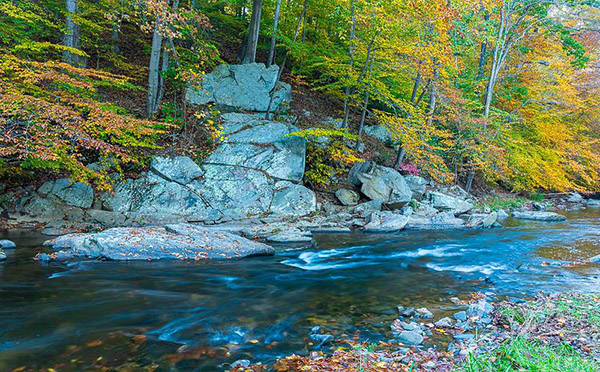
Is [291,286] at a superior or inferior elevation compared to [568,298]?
inferior

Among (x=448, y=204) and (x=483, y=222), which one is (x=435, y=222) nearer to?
(x=483, y=222)

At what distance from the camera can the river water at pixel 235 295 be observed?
3.70 metres

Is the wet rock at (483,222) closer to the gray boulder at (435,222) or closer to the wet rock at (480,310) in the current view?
the gray boulder at (435,222)

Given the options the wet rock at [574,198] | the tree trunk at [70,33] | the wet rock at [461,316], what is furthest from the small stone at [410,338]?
the wet rock at [574,198]

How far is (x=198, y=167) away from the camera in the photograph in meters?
11.5

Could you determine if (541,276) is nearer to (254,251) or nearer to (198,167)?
(254,251)

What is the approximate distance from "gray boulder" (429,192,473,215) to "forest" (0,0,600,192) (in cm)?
109

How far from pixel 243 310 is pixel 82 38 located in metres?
13.3

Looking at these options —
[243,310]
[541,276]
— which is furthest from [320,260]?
[541,276]

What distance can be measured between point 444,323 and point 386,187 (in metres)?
9.28

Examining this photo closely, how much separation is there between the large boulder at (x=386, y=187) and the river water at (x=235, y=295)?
12.4 feet

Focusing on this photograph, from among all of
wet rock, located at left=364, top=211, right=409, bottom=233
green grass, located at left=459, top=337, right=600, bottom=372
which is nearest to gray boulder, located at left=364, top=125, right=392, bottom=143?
wet rock, located at left=364, top=211, right=409, bottom=233

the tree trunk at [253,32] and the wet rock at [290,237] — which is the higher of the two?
the tree trunk at [253,32]

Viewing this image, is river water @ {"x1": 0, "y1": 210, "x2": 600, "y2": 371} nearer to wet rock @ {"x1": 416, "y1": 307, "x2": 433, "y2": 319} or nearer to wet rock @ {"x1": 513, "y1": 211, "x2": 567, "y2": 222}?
wet rock @ {"x1": 416, "y1": 307, "x2": 433, "y2": 319}
